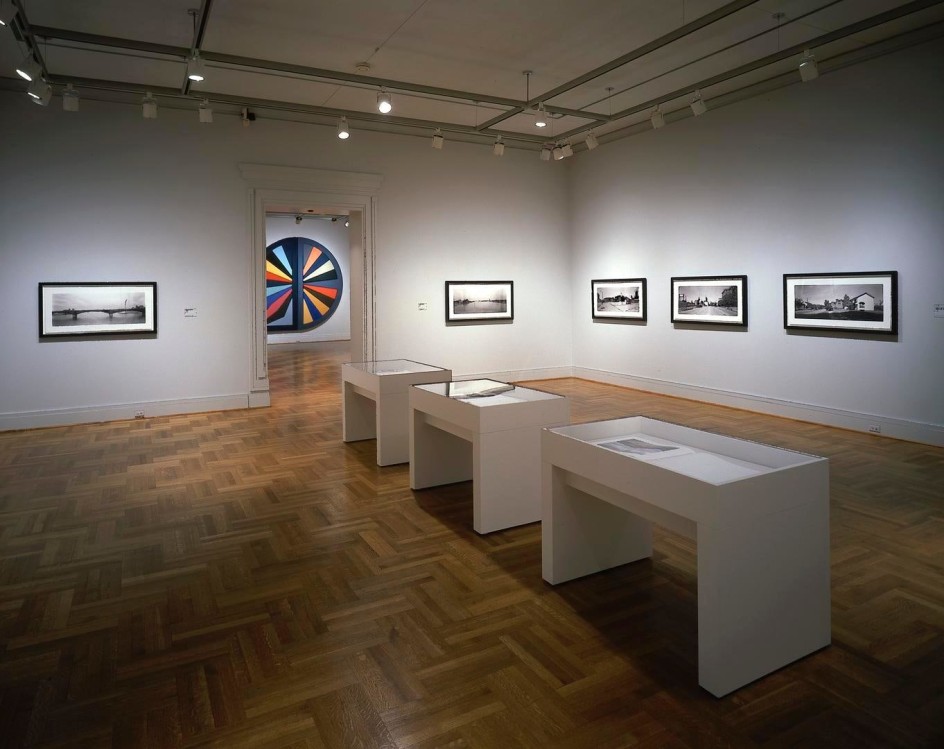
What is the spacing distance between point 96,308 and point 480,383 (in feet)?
21.0

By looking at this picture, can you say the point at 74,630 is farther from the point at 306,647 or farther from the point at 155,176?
the point at 155,176

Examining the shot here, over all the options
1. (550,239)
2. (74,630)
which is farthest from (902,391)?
(74,630)

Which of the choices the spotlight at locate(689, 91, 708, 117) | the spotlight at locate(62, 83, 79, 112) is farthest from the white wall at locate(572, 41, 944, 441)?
the spotlight at locate(62, 83, 79, 112)

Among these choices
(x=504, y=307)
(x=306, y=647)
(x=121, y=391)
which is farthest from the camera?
(x=504, y=307)

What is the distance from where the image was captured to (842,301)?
808 centimetres

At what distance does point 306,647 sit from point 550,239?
10870mm

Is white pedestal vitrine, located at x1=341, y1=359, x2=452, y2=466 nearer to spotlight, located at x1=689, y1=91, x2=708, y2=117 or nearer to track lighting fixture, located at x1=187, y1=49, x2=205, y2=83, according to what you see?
track lighting fixture, located at x1=187, y1=49, x2=205, y2=83

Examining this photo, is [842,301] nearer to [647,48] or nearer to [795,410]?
[795,410]

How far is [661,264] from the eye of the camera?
36.0 feet

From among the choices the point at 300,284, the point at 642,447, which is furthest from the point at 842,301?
the point at 300,284

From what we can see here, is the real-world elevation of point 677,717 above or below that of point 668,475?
below

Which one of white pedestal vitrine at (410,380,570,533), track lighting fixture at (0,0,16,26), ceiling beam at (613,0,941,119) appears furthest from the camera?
ceiling beam at (613,0,941,119)

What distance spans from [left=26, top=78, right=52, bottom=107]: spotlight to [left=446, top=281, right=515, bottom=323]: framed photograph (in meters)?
6.57

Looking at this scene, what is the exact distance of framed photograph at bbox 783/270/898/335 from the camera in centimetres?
762
